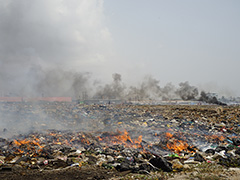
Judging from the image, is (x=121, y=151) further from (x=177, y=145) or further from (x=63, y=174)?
(x=63, y=174)

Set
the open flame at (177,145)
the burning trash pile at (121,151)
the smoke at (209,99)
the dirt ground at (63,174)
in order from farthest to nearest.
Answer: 1. the smoke at (209,99)
2. the open flame at (177,145)
3. the burning trash pile at (121,151)
4. the dirt ground at (63,174)

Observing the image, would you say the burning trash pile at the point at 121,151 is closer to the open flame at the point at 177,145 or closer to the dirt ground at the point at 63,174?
the open flame at the point at 177,145

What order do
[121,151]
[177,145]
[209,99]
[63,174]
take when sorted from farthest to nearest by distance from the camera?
[209,99]
[177,145]
[121,151]
[63,174]

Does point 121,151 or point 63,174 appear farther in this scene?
point 121,151

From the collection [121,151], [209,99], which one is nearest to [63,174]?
[121,151]

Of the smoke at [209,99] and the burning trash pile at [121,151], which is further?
the smoke at [209,99]

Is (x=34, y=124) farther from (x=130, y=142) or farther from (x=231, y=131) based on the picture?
(x=231, y=131)

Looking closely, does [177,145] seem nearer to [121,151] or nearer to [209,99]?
[121,151]

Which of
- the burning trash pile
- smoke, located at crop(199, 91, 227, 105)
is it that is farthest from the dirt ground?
smoke, located at crop(199, 91, 227, 105)

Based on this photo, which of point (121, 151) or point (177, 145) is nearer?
point (121, 151)

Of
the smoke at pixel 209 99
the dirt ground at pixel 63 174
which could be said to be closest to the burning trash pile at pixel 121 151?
the dirt ground at pixel 63 174

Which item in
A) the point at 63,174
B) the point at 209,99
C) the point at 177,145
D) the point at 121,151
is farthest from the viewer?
the point at 209,99

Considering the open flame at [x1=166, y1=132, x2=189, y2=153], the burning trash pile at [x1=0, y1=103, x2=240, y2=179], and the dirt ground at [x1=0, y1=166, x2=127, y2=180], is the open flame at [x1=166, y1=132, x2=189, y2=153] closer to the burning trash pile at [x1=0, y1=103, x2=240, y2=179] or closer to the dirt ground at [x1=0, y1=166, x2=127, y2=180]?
the burning trash pile at [x1=0, y1=103, x2=240, y2=179]

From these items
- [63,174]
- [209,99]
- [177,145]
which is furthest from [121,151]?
[209,99]
